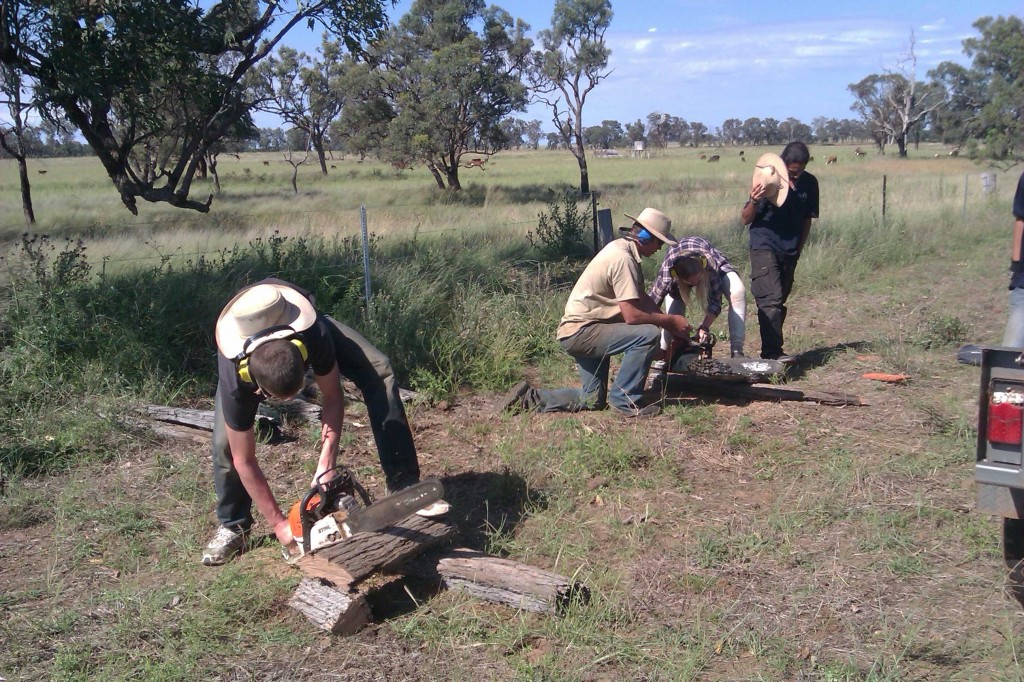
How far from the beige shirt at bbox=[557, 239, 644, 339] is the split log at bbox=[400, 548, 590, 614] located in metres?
2.39

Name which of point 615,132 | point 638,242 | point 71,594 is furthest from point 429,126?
point 615,132

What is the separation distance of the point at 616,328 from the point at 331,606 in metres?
3.02

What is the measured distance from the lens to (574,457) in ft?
16.6

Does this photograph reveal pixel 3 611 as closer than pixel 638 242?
Yes

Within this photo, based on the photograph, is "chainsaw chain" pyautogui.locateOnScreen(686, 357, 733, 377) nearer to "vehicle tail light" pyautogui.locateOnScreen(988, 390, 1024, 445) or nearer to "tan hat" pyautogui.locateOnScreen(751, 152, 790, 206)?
"tan hat" pyautogui.locateOnScreen(751, 152, 790, 206)

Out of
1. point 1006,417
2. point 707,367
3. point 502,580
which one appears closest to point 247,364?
point 502,580

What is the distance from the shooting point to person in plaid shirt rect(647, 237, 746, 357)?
637cm

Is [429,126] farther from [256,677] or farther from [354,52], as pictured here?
[256,677]

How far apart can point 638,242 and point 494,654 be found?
3.21 m

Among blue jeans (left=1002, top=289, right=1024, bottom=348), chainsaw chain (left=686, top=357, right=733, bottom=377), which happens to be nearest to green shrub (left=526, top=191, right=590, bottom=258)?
chainsaw chain (left=686, top=357, right=733, bottom=377)

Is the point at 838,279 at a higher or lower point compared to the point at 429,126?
lower

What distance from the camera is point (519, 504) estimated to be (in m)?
4.65

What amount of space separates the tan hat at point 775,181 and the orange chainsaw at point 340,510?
415cm

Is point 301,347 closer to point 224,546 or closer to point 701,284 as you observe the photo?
point 224,546
